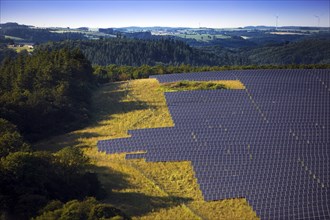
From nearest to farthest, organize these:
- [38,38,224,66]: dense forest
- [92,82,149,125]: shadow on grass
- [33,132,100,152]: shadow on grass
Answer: [33,132,100,152]: shadow on grass → [92,82,149,125]: shadow on grass → [38,38,224,66]: dense forest

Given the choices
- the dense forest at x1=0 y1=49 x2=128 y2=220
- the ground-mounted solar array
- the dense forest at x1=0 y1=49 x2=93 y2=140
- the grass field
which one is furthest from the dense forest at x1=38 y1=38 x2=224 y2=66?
the ground-mounted solar array

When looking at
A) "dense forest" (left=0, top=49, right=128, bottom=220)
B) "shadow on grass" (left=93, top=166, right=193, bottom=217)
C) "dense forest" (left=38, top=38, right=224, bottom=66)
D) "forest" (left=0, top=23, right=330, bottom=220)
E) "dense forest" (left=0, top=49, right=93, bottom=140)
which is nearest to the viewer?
"dense forest" (left=0, top=49, right=128, bottom=220)

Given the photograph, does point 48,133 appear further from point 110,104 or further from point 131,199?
point 131,199

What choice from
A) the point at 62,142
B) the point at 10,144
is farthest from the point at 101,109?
the point at 10,144

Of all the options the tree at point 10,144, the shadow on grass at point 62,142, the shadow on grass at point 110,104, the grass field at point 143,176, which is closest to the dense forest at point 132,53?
the shadow on grass at point 110,104

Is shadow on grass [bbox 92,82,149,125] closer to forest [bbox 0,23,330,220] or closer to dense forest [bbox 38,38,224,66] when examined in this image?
forest [bbox 0,23,330,220]

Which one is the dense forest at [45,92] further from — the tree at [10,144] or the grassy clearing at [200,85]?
the grassy clearing at [200,85]

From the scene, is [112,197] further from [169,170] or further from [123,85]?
[123,85]
